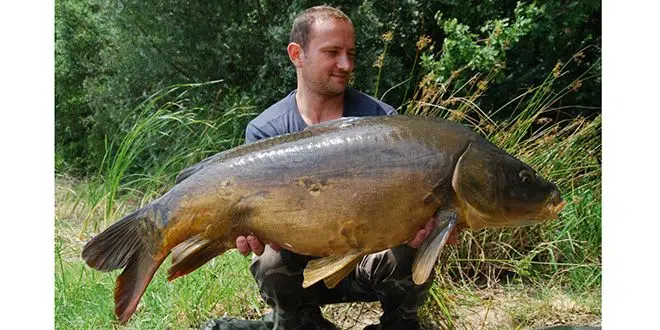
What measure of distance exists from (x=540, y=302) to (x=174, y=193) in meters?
1.58

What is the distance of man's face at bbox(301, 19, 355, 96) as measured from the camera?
2.04 m

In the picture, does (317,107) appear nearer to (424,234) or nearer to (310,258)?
(310,258)

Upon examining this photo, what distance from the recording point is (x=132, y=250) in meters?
1.77

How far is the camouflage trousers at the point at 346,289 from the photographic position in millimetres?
2111

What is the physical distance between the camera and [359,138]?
5.66 feet

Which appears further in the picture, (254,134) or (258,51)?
(258,51)

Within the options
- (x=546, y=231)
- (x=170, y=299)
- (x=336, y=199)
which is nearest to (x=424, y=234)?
(x=336, y=199)

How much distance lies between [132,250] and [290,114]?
0.65 metres

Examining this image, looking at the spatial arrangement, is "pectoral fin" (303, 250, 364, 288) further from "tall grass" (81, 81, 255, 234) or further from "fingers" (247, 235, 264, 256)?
"tall grass" (81, 81, 255, 234)

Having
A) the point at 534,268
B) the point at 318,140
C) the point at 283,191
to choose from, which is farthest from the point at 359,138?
the point at 534,268

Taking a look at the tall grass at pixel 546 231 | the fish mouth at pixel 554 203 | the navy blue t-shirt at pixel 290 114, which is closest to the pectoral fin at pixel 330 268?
the fish mouth at pixel 554 203

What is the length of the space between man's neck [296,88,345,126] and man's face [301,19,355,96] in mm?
74

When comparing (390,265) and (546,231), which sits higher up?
(390,265)
